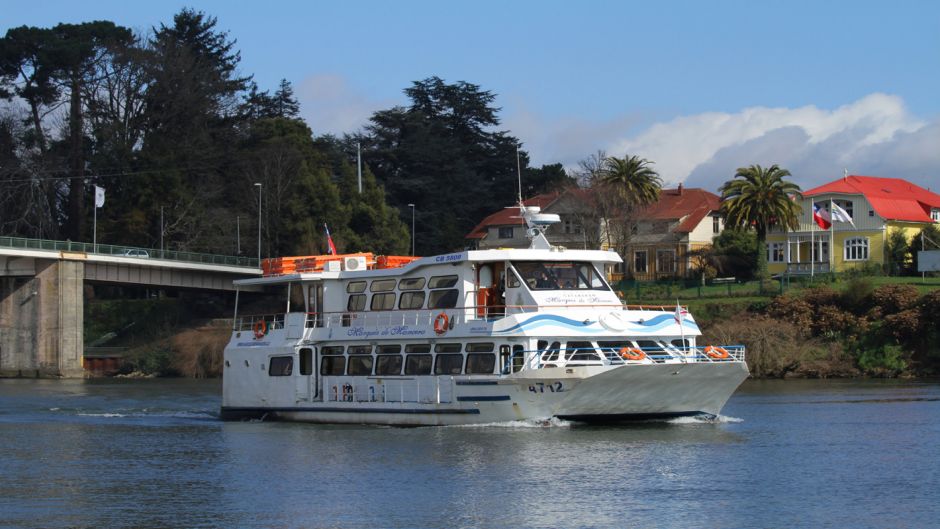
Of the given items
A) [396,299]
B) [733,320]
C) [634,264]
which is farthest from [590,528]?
[634,264]

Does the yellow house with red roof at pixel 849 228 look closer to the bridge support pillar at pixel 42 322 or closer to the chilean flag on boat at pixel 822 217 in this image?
the chilean flag on boat at pixel 822 217

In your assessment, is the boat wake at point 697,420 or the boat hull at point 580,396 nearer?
the boat hull at point 580,396

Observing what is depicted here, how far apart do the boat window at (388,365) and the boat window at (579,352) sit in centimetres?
560

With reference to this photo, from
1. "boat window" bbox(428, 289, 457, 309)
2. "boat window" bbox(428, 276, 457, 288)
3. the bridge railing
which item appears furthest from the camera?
the bridge railing

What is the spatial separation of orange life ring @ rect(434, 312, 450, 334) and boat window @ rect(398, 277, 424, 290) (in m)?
1.88

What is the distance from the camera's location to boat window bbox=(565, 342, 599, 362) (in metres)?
36.4

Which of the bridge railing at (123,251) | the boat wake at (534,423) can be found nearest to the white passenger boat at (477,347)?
the boat wake at (534,423)

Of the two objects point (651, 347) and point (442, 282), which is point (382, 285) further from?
point (651, 347)

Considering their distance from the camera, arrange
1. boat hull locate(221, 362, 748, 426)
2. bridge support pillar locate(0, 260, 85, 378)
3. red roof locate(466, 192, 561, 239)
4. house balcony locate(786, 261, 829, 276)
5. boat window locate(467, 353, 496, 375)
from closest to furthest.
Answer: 1. boat hull locate(221, 362, 748, 426)
2. boat window locate(467, 353, 496, 375)
3. bridge support pillar locate(0, 260, 85, 378)
4. house balcony locate(786, 261, 829, 276)
5. red roof locate(466, 192, 561, 239)

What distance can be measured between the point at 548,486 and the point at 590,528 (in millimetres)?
4071

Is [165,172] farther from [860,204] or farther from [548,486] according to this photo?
[548,486]

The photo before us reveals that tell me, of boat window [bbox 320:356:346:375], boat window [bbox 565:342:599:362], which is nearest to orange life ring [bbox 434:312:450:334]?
boat window [bbox 565:342:599:362]

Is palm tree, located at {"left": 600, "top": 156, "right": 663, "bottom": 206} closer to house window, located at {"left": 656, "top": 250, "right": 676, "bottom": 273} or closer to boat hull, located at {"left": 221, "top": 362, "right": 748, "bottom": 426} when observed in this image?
house window, located at {"left": 656, "top": 250, "right": 676, "bottom": 273}

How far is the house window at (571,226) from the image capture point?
312 feet
